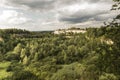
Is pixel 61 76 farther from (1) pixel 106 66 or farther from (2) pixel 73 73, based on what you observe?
(1) pixel 106 66

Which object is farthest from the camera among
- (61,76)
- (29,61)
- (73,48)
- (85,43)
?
(85,43)

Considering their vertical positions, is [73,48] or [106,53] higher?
[106,53]

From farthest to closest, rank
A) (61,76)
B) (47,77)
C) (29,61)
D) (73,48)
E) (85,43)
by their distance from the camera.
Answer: (85,43) → (73,48) → (29,61) → (47,77) → (61,76)

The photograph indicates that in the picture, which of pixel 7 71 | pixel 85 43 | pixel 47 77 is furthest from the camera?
pixel 85 43

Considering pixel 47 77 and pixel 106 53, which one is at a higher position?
pixel 106 53

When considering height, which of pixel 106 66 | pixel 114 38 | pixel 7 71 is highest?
pixel 114 38

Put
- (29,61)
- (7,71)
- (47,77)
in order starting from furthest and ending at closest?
1. (29,61)
2. (7,71)
3. (47,77)

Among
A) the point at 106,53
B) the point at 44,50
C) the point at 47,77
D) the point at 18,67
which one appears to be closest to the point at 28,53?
the point at 44,50

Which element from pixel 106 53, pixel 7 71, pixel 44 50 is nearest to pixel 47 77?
pixel 7 71

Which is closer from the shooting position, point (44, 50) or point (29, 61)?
point (29, 61)

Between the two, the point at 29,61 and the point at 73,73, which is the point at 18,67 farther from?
the point at 73,73
